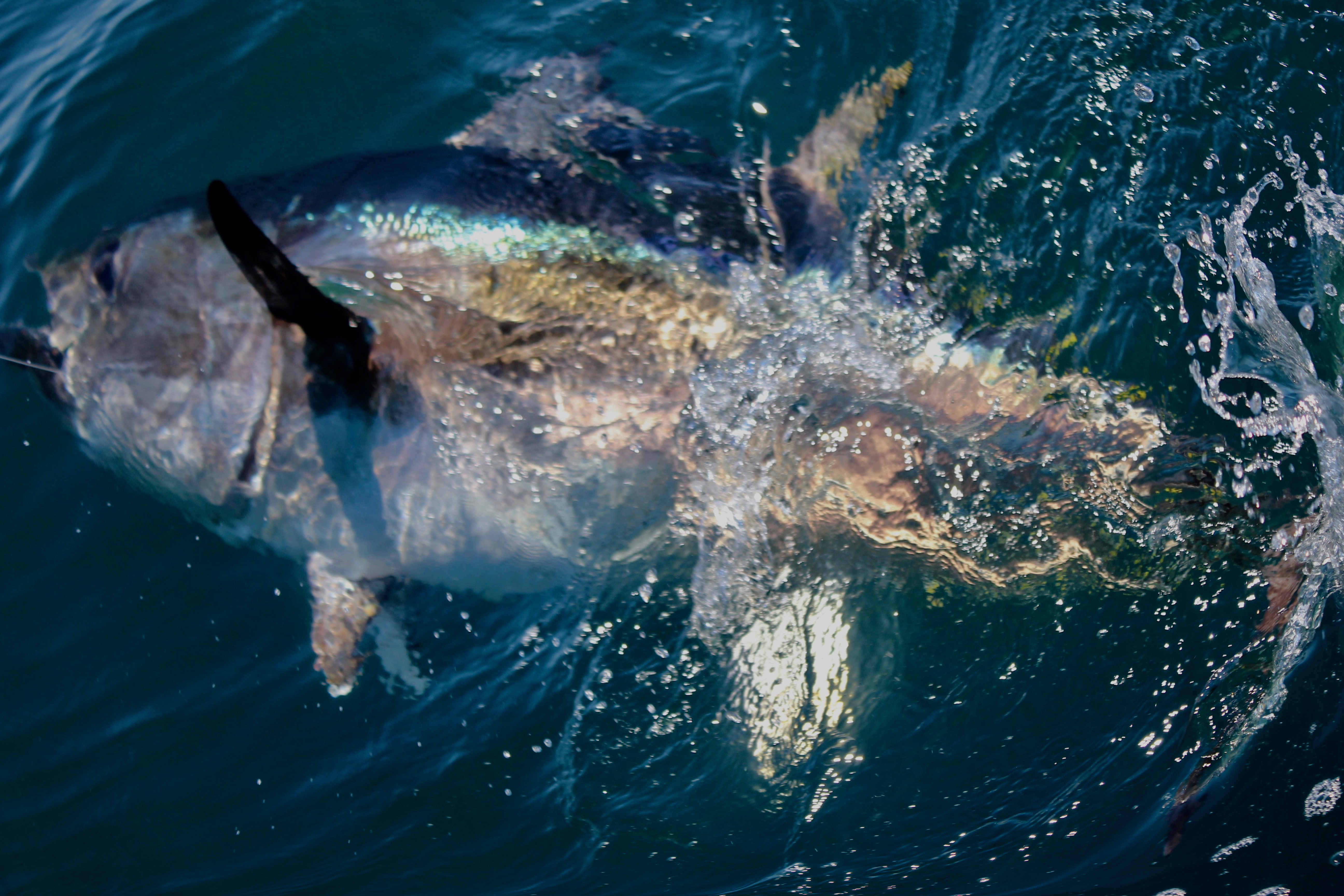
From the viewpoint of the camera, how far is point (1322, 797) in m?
2.82

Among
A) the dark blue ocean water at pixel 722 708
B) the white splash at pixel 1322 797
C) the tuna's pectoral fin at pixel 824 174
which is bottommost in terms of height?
the white splash at pixel 1322 797

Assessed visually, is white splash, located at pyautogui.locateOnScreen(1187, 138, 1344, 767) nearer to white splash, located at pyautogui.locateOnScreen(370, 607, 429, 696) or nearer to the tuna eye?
white splash, located at pyautogui.locateOnScreen(370, 607, 429, 696)

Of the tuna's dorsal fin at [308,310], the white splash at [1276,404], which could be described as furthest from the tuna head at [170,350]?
the white splash at [1276,404]

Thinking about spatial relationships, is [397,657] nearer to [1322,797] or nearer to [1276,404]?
[1276,404]

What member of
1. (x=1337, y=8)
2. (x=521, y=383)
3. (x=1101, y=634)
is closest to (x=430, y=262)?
(x=521, y=383)

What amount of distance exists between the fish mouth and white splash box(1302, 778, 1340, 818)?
4.02 metres

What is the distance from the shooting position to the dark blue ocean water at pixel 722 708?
2709mm

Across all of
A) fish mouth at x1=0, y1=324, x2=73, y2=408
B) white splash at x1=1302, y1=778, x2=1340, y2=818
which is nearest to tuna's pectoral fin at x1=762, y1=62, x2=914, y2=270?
white splash at x1=1302, y1=778, x2=1340, y2=818

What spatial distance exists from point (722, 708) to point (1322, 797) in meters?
1.84

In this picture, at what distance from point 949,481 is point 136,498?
2.61 meters

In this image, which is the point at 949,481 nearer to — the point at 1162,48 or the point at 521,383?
the point at 521,383

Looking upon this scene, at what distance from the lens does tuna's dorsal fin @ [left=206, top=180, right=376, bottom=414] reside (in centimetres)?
202

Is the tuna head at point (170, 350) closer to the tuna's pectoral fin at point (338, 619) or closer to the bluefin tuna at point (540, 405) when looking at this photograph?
the bluefin tuna at point (540, 405)

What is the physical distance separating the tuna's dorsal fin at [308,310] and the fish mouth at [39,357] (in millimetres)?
847
